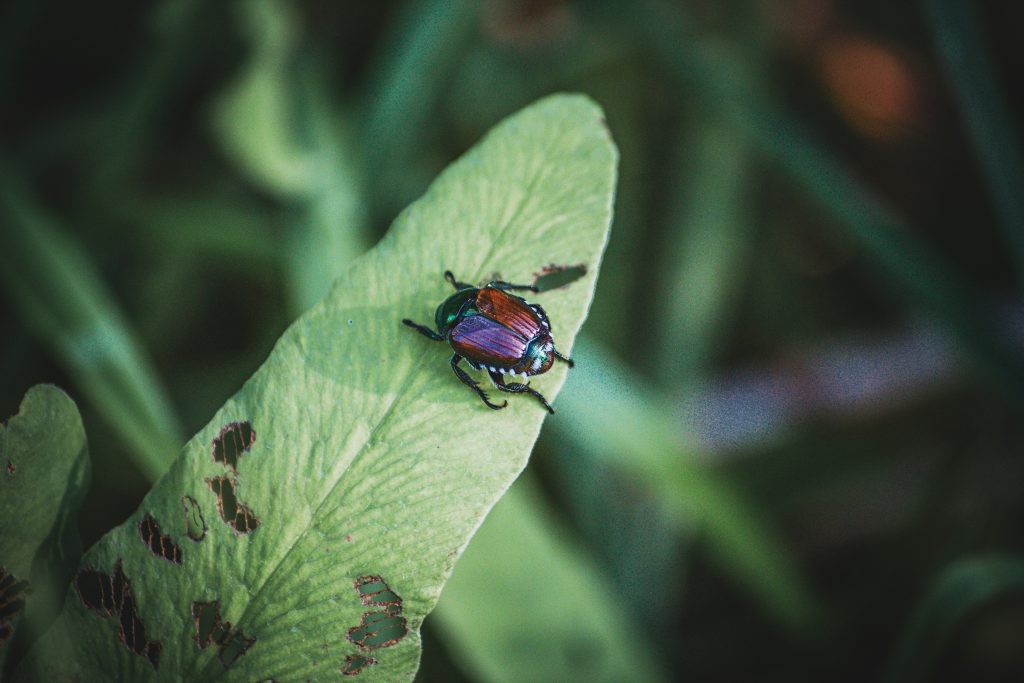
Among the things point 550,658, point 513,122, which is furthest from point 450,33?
point 550,658

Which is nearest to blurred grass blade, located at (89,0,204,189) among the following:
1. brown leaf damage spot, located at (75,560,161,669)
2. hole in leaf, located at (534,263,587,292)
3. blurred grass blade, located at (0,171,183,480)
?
blurred grass blade, located at (0,171,183,480)

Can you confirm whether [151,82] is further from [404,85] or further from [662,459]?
A: [662,459]

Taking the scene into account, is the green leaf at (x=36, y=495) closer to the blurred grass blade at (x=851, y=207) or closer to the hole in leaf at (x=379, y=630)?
the hole in leaf at (x=379, y=630)

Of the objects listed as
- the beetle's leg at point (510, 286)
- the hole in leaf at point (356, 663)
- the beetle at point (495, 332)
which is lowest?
the hole in leaf at point (356, 663)

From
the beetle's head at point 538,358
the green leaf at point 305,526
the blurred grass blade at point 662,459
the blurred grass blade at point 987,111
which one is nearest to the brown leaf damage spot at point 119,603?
the green leaf at point 305,526

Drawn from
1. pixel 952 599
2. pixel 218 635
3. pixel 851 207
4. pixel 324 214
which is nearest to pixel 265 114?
pixel 324 214

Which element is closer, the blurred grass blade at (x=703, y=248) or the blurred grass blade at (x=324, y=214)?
the blurred grass blade at (x=324, y=214)
